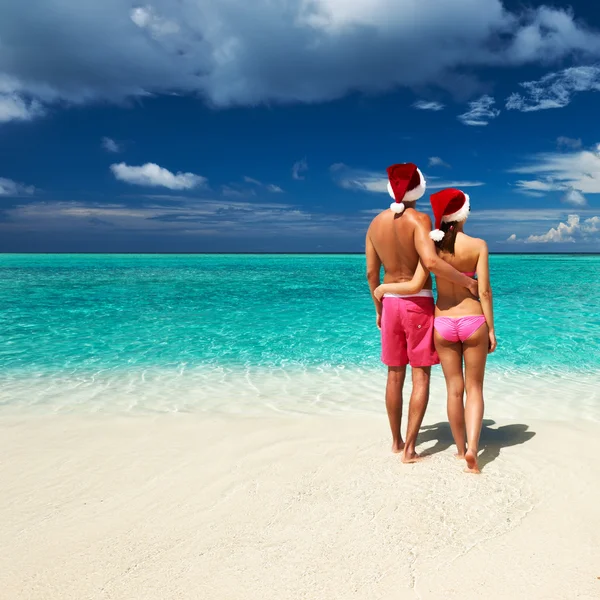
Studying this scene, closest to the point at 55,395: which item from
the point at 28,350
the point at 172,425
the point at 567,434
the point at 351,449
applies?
the point at 172,425

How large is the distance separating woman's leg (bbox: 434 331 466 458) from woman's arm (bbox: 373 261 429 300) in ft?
1.27

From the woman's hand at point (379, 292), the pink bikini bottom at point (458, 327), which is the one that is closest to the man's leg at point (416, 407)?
the pink bikini bottom at point (458, 327)

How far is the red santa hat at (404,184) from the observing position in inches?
138

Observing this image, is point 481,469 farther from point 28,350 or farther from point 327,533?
point 28,350

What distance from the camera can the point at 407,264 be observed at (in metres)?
3.61

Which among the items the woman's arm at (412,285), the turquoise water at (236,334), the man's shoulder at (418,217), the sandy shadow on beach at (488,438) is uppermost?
the man's shoulder at (418,217)

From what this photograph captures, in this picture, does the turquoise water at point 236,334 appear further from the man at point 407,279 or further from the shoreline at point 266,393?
the man at point 407,279

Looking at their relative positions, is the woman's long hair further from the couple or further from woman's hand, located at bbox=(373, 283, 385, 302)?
woman's hand, located at bbox=(373, 283, 385, 302)

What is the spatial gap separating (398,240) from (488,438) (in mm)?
2151

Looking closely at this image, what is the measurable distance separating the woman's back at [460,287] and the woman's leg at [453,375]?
0.24 meters

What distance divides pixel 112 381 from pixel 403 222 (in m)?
5.38

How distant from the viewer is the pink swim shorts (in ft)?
11.8

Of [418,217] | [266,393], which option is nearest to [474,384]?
[418,217]

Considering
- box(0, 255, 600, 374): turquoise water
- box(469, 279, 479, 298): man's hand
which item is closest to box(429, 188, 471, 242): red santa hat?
box(469, 279, 479, 298): man's hand
